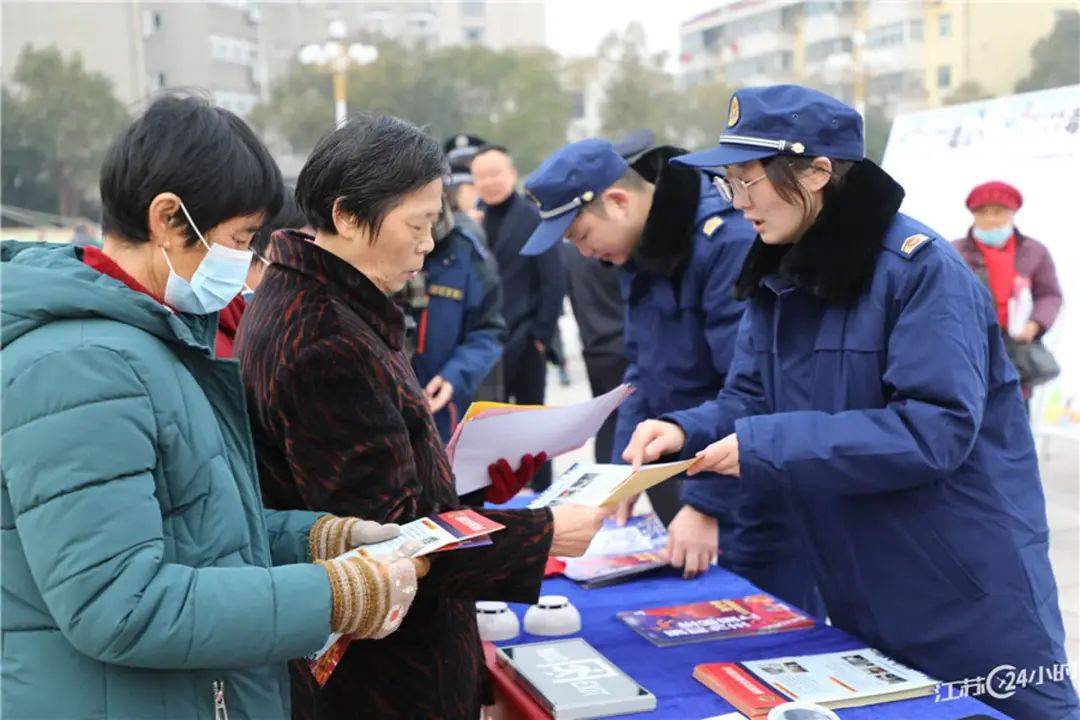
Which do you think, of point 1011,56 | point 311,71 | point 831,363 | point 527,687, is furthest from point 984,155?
point 311,71

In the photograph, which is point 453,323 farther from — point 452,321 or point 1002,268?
point 1002,268

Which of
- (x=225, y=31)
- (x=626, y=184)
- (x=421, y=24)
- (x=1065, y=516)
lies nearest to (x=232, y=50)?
(x=225, y=31)

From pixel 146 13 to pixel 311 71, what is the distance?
7.53m

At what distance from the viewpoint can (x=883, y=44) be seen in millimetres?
22516

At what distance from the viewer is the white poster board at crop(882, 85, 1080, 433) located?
165 inches

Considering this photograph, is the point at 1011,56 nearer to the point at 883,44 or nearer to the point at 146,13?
the point at 883,44

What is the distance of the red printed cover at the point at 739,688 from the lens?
5.04ft

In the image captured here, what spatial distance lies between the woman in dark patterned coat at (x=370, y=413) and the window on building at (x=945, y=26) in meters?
20.2

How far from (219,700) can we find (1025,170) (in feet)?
13.9

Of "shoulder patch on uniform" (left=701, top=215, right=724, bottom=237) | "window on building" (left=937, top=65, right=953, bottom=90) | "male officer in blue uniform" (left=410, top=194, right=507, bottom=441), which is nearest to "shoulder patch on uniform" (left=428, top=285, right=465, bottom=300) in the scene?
"male officer in blue uniform" (left=410, top=194, right=507, bottom=441)

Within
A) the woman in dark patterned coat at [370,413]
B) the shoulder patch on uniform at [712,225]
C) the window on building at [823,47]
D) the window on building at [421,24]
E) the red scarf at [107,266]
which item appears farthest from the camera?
the window on building at [421,24]

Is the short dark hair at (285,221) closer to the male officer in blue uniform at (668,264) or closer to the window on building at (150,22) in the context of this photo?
the male officer in blue uniform at (668,264)

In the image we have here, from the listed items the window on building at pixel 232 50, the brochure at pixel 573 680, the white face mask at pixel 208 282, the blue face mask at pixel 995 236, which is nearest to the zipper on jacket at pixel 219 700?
the white face mask at pixel 208 282

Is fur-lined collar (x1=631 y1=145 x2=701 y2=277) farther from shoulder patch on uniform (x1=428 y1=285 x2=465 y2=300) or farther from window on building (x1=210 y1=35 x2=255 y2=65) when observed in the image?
window on building (x1=210 y1=35 x2=255 y2=65)
